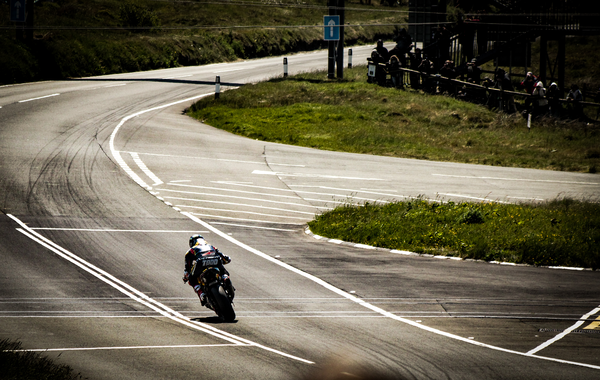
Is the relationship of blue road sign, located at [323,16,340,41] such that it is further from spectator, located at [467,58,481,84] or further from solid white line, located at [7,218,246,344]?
solid white line, located at [7,218,246,344]

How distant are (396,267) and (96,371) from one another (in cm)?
743

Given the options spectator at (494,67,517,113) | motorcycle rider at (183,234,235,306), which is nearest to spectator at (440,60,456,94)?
spectator at (494,67,517,113)

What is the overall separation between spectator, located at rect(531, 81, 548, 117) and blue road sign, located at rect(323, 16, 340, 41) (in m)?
11.1

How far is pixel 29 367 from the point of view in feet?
26.0

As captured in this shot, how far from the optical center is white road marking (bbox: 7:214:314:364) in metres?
10.0

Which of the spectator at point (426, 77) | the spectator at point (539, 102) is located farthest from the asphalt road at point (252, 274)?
the spectator at point (426, 77)

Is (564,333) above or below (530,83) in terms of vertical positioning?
below

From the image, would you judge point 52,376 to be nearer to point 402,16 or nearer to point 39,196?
point 39,196

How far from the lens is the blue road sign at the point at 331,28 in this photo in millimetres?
36000

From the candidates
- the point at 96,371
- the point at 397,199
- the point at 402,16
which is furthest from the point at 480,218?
the point at 402,16

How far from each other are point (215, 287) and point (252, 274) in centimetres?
261

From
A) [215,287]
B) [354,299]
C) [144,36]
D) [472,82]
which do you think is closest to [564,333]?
[354,299]

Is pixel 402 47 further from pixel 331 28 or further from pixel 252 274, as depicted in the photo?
pixel 252 274

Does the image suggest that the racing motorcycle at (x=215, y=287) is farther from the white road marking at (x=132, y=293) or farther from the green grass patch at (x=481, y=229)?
the green grass patch at (x=481, y=229)
